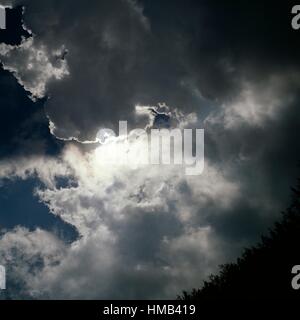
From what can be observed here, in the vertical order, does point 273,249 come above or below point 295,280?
above
